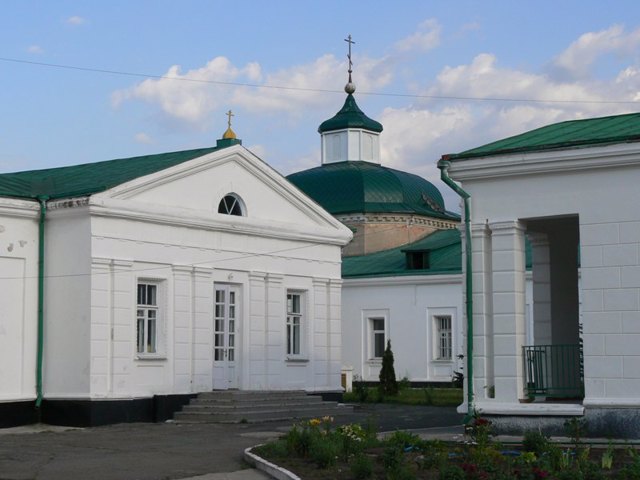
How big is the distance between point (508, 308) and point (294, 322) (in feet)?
34.5

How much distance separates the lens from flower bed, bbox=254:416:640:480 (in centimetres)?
1170

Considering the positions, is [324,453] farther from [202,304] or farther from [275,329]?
[275,329]

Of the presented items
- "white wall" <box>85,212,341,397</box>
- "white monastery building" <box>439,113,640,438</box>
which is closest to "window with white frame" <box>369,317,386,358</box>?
"white wall" <box>85,212,341,397</box>

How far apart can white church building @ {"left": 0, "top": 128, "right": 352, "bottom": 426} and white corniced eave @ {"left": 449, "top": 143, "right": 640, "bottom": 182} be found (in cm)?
781

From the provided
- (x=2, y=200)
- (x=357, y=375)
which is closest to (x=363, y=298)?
(x=357, y=375)

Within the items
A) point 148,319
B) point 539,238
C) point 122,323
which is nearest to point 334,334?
point 148,319

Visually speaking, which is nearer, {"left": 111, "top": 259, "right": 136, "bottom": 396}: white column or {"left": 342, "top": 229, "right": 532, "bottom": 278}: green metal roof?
{"left": 111, "top": 259, "right": 136, "bottom": 396}: white column

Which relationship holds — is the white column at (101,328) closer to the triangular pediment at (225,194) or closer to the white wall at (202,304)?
the white wall at (202,304)

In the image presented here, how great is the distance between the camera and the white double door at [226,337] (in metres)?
24.9

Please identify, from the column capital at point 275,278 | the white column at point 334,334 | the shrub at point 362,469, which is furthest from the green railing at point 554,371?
the white column at point 334,334

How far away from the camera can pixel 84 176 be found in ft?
82.1

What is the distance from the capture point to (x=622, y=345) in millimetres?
16156

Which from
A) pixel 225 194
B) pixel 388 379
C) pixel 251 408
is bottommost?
pixel 251 408

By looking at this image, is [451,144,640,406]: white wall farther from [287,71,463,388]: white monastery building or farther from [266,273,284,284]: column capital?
[287,71,463,388]: white monastery building
